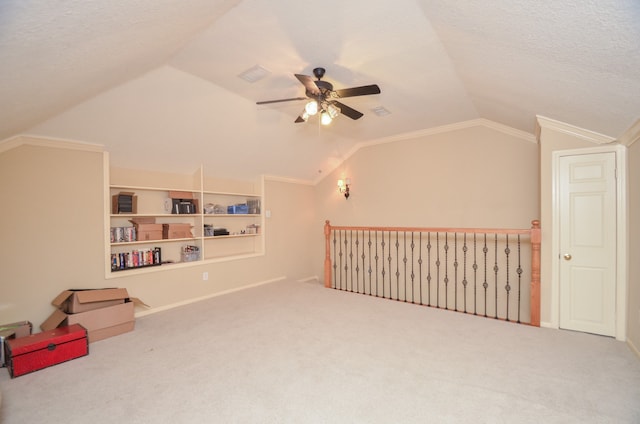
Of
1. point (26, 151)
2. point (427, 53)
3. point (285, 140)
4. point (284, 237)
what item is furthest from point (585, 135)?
point (26, 151)

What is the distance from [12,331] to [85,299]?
1.95ft

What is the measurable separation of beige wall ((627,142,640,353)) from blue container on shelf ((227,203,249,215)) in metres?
5.01

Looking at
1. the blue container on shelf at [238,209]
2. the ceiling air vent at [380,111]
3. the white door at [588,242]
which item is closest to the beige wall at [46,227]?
the blue container on shelf at [238,209]

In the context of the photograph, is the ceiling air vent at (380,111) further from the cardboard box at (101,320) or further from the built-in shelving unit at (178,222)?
the cardboard box at (101,320)

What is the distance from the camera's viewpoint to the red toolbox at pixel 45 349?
2.30 meters

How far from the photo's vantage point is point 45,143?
3053 mm

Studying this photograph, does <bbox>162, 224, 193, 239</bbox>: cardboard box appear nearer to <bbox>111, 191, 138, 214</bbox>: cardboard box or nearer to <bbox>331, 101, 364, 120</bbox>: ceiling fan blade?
<bbox>111, 191, 138, 214</bbox>: cardboard box

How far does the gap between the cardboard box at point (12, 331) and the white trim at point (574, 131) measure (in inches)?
225

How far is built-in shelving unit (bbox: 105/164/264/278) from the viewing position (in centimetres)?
374

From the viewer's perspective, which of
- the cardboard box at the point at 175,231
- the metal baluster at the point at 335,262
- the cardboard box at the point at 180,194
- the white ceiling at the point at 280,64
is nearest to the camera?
the white ceiling at the point at 280,64

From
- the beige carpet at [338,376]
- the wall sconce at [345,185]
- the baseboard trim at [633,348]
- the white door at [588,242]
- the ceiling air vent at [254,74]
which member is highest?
the ceiling air vent at [254,74]

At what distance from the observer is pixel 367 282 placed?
5613 millimetres

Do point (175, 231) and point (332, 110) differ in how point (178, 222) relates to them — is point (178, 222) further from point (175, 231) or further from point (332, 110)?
point (332, 110)

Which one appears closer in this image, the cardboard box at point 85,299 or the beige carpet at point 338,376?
the beige carpet at point 338,376
